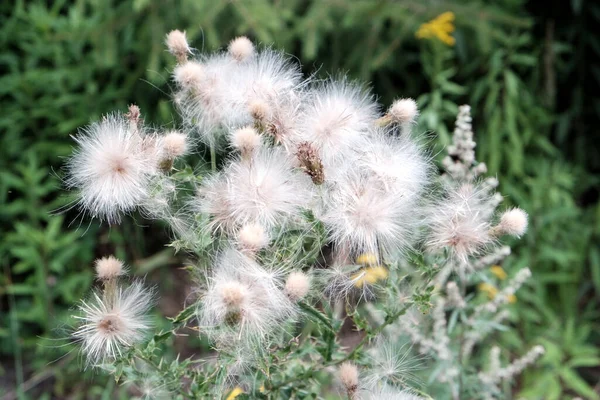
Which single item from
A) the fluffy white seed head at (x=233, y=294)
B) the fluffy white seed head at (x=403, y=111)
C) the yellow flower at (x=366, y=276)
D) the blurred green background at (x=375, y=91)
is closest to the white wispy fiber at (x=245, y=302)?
the fluffy white seed head at (x=233, y=294)

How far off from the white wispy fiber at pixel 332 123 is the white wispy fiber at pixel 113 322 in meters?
0.33

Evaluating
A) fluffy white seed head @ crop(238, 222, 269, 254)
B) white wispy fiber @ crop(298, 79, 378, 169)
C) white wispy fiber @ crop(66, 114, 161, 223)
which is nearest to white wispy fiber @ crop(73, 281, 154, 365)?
white wispy fiber @ crop(66, 114, 161, 223)

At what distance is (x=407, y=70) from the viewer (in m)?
2.74

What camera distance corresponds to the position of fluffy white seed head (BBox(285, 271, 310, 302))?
2.86 ft

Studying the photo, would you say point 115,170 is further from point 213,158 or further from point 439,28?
point 439,28

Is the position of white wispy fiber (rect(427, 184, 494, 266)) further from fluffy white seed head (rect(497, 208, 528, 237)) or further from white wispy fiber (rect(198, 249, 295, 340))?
white wispy fiber (rect(198, 249, 295, 340))

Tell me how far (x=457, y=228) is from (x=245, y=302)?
313 millimetres

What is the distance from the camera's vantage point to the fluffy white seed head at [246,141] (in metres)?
0.96

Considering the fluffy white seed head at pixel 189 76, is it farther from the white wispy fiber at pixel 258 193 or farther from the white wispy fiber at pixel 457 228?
the white wispy fiber at pixel 457 228

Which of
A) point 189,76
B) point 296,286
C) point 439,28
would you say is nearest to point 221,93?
point 189,76

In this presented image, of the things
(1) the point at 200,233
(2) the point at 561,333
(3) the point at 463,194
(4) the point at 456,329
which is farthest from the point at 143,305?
(2) the point at 561,333

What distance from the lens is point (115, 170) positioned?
97cm

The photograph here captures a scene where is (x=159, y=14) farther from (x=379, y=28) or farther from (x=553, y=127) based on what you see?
(x=553, y=127)

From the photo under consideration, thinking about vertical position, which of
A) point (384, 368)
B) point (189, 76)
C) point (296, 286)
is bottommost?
point (384, 368)
